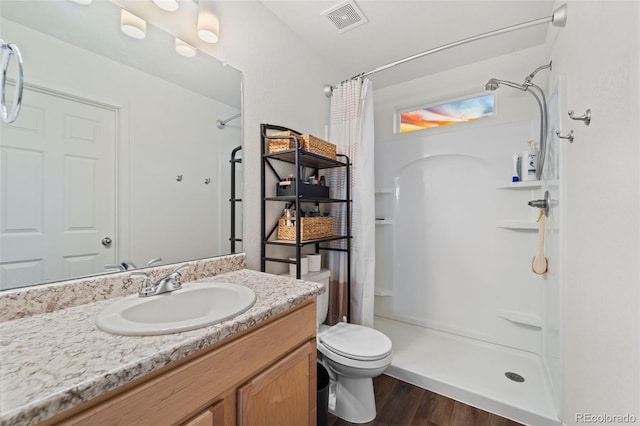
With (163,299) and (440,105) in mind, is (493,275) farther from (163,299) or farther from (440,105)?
(163,299)

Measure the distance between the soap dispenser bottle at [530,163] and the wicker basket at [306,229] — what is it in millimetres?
1532

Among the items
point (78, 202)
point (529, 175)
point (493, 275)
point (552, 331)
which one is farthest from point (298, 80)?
point (552, 331)

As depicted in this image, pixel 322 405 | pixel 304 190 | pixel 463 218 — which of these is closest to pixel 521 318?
pixel 463 218

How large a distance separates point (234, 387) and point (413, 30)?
2.27m

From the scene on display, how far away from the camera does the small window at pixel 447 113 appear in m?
2.23

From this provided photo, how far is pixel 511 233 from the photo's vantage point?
6.89ft

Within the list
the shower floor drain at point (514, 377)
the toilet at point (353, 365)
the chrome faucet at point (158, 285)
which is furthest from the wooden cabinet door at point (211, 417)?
the shower floor drain at point (514, 377)

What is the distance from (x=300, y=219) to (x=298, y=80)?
110cm

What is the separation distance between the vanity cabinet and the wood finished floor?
69 centimetres

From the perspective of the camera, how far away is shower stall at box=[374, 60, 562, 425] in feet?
5.43

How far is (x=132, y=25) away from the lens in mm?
1096

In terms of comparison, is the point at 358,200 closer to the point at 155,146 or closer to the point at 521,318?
the point at 155,146

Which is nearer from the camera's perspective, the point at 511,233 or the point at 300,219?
the point at 300,219

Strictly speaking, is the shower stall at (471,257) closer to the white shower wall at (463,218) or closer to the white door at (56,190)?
the white shower wall at (463,218)
